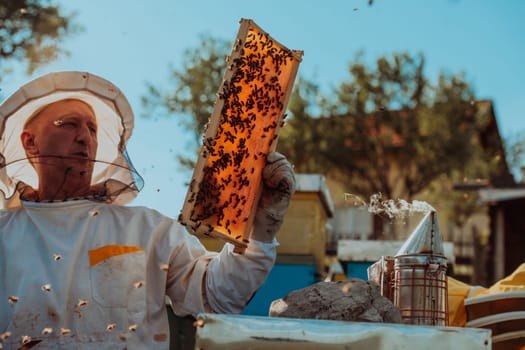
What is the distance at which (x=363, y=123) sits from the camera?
21484mm

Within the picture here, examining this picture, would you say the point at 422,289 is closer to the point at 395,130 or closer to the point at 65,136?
the point at 65,136

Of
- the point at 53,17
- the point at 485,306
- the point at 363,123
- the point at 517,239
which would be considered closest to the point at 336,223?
the point at 363,123

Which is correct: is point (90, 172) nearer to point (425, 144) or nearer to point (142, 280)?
point (142, 280)

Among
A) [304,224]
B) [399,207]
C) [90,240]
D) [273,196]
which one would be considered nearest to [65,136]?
[90,240]

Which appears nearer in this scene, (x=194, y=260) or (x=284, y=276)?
(x=194, y=260)

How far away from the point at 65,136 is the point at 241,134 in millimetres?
914

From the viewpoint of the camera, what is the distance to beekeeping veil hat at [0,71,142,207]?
10.4 feet

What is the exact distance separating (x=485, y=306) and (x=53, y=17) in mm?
13673

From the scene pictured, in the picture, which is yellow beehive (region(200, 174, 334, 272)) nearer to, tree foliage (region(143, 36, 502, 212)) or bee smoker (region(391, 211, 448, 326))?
bee smoker (region(391, 211, 448, 326))

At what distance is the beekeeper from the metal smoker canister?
526 millimetres

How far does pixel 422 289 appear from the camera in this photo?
7.45 feet

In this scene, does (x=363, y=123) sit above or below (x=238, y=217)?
above

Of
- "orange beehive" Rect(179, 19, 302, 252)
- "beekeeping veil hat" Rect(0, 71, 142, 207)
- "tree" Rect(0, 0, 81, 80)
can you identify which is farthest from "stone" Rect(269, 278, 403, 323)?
"tree" Rect(0, 0, 81, 80)

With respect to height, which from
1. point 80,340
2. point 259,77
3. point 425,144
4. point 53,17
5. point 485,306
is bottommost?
point 80,340
